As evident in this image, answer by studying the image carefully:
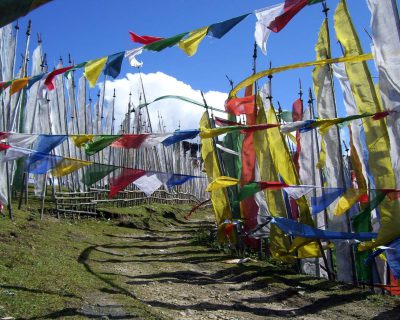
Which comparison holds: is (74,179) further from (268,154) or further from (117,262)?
(268,154)

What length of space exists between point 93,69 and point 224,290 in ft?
12.5

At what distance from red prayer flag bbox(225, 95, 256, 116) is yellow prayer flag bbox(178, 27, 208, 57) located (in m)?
3.10

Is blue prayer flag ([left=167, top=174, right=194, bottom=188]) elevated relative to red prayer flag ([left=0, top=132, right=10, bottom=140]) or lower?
lower

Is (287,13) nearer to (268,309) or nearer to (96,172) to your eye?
(96,172)

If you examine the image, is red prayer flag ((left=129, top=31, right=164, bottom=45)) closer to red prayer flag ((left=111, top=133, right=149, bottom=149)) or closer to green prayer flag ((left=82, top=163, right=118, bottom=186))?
red prayer flag ((left=111, top=133, right=149, bottom=149))

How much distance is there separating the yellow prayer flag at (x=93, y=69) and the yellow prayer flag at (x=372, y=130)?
3684mm

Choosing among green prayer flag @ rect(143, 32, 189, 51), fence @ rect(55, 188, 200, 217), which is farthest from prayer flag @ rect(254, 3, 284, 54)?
fence @ rect(55, 188, 200, 217)

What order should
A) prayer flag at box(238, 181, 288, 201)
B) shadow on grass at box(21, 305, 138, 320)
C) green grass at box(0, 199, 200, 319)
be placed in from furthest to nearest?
prayer flag at box(238, 181, 288, 201) < green grass at box(0, 199, 200, 319) < shadow on grass at box(21, 305, 138, 320)

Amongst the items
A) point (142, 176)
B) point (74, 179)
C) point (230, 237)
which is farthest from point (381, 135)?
point (74, 179)

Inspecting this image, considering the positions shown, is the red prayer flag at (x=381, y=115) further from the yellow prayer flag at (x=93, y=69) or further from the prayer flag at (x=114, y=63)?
the yellow prayer flag at (x=93, y=69)

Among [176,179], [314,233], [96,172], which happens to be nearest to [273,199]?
[314,233]

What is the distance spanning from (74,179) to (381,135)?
10728 mm

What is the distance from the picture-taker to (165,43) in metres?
6.50

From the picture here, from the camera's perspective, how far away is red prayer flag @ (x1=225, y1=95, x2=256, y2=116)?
9.33 m
